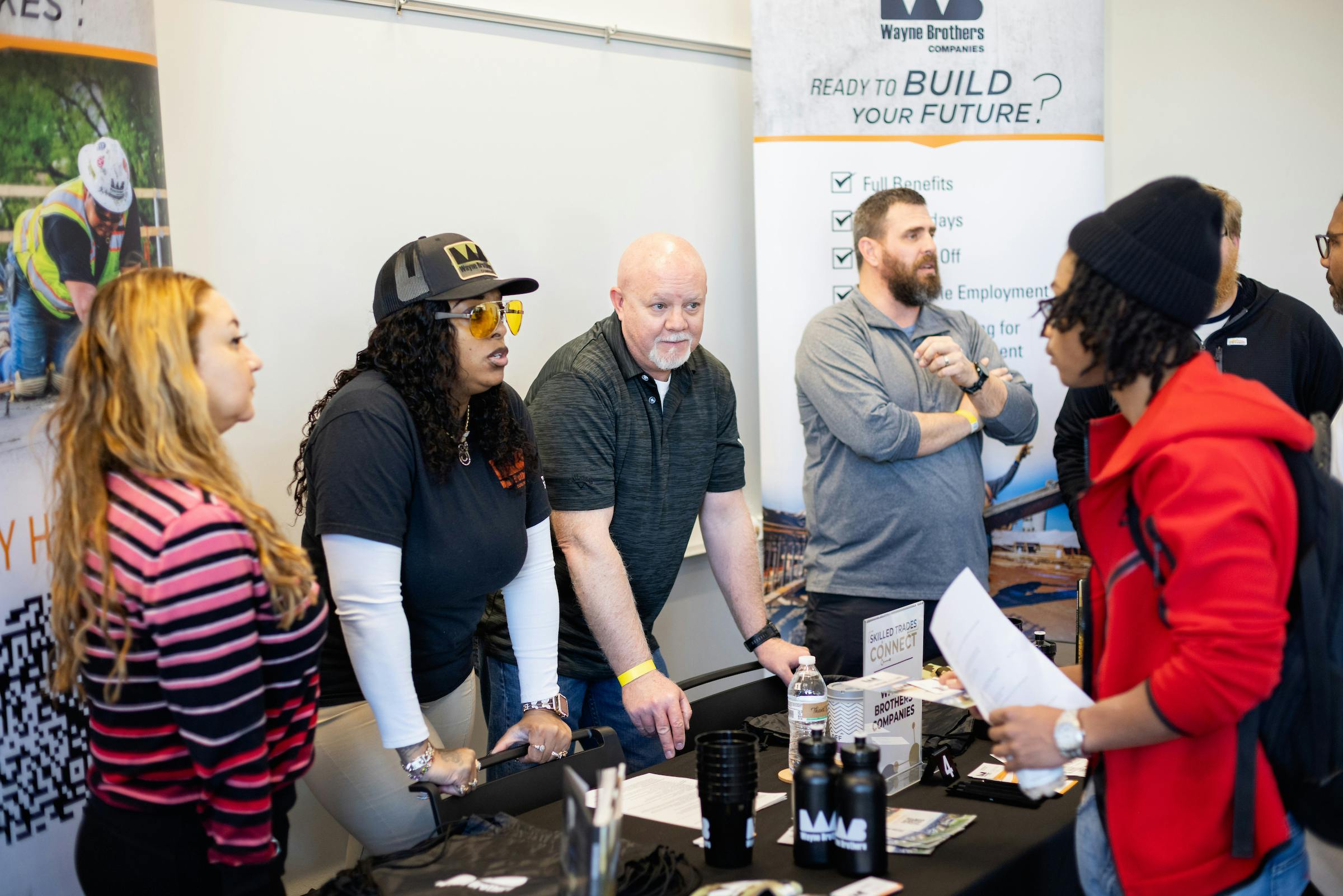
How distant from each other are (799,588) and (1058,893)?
189 cm

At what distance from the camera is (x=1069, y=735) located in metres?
1.33

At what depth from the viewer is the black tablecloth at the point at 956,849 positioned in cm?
151

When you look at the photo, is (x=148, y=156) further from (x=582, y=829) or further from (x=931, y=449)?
(x=931, y=449)

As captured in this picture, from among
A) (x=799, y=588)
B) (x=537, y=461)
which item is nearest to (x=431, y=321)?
(x=537, y=461)

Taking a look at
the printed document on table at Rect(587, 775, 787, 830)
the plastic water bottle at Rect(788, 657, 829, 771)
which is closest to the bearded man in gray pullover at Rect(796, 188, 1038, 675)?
the plastic water bottle at Rect(788, 657, 829, 771)

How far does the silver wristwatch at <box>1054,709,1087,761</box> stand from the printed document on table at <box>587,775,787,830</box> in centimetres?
54

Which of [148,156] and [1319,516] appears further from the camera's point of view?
[148,156]

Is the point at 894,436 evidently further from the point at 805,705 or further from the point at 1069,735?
the point at 1069,735

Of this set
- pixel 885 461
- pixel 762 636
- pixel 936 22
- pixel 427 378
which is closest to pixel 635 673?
pixel 762 636

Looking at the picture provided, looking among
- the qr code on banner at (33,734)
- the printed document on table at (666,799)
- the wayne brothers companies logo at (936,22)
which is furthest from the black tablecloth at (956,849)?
the wayne brothers companies logo at (936,22)

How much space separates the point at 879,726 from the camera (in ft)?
5.91

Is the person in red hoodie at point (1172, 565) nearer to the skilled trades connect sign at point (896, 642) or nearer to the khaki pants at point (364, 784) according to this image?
the skilled trades connect sign at point (896, 642)

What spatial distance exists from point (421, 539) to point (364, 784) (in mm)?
420

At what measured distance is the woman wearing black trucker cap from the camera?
71.5 inches
